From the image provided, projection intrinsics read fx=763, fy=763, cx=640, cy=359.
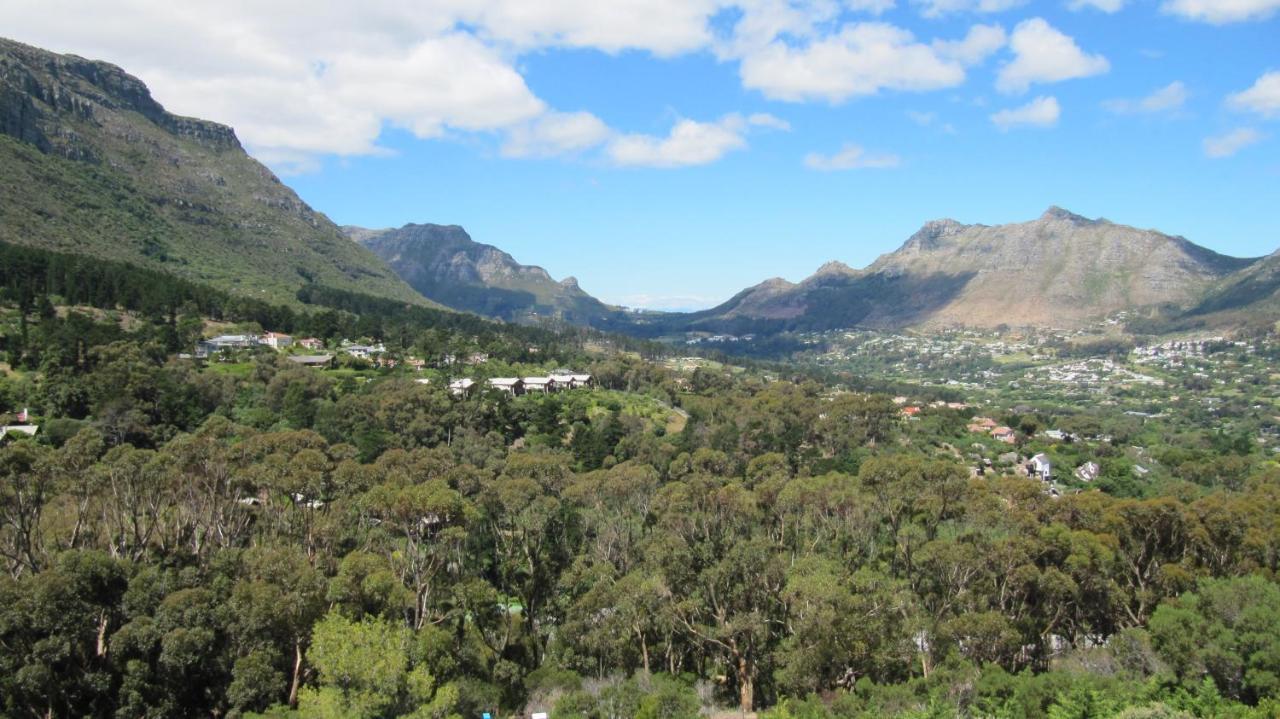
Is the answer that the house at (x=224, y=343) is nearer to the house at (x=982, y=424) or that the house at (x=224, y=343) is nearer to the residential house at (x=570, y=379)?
the residential house at (x=570, y=379)

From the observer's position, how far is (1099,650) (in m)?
23.2

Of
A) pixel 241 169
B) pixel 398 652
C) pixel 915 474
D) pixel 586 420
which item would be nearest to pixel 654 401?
pixel 586 420

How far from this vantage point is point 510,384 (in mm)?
67375

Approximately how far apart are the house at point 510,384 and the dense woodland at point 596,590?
79.1ft

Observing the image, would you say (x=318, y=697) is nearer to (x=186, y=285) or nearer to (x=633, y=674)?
(x=633, y=674)

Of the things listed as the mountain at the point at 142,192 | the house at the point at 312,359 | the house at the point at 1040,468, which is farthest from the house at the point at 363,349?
the house at the point at 1040,468

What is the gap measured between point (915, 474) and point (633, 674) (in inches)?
622

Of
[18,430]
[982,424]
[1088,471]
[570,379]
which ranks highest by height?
[570,379]

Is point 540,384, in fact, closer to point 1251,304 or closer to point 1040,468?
point 1040,468

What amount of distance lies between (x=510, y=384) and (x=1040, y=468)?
44.1m

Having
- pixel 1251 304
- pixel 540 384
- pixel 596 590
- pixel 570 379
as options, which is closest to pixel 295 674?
pixel 596 590

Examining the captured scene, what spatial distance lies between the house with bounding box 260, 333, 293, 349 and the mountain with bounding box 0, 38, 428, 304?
34.7 metres

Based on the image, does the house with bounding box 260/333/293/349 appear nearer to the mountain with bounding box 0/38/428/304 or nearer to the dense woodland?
the dense woodland

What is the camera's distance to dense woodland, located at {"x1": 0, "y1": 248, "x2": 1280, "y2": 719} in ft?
62.2
